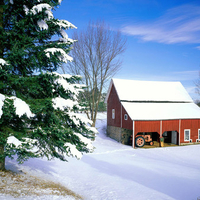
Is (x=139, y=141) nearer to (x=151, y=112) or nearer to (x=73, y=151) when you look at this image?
(x=151, y=112)

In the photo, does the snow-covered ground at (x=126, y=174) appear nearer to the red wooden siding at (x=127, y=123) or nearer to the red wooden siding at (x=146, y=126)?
the red wooden siding at (x=146, y=126)

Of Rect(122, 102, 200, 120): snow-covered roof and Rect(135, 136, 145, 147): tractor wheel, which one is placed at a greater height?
Rect(122, 102, 200, 120): snow-covered roof

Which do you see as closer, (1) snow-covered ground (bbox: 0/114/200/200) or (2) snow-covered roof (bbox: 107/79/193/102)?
(1) snow-covered ground (bbox: 0/114/200/200)

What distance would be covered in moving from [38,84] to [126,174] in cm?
796

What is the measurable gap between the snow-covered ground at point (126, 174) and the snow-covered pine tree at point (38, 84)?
2.01 m

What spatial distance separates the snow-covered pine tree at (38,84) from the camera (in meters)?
6.66

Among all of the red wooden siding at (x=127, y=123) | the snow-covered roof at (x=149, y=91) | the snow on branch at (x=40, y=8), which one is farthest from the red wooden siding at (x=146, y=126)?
the snow on branch at (x=40, y=8)

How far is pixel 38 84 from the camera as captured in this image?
6961 millimetres

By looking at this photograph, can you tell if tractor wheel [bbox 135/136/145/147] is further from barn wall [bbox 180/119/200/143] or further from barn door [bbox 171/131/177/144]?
barn wall [bbox 180/119/200/143]

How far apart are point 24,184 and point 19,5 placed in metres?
7.09

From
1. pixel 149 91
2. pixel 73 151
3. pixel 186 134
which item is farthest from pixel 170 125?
pixel 73 151

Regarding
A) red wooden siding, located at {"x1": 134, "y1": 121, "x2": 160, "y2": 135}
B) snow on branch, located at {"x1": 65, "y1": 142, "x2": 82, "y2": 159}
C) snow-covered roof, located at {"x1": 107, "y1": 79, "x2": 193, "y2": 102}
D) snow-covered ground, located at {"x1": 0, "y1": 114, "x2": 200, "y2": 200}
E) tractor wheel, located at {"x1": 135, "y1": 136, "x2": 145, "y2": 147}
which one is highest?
snow-covered roof, located at {"x1": 107, "y1": 79, "x2": 193, "y2": 102}

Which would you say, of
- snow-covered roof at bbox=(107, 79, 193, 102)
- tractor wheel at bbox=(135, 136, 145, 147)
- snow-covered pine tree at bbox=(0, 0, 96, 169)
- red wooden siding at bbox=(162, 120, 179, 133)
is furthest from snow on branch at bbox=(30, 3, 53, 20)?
red wooden siding at bbox=(162, 120, 179, 133)

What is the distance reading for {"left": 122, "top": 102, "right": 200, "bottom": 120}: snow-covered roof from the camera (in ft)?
66.3
